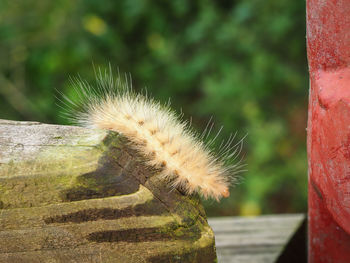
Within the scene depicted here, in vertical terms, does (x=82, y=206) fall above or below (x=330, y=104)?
below

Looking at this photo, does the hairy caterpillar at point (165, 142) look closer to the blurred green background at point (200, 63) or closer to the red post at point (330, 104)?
the red post at point (330, 104)

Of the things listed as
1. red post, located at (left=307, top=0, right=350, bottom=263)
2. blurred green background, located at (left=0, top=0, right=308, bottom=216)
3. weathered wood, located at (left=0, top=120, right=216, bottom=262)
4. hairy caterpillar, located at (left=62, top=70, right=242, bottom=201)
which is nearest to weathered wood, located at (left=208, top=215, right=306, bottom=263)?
hairy caterpillar, located at (left=62, top=70, right=242, bottom=201)

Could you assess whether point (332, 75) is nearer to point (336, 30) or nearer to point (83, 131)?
point (336, 30)

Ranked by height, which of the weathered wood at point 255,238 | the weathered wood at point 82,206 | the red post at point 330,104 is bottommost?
the weathered wood at point 255,238

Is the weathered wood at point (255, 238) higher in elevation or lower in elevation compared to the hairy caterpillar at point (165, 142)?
lower

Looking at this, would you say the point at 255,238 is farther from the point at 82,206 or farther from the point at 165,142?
the point at 82,206

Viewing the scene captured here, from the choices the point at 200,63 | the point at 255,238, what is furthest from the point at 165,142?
the point at 200,63

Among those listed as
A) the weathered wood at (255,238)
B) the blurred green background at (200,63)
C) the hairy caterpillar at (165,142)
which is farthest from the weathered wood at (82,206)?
the blurred green background at (200,63)
